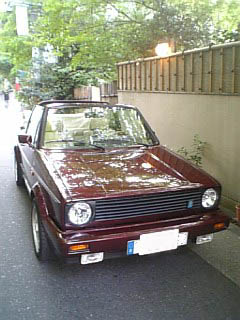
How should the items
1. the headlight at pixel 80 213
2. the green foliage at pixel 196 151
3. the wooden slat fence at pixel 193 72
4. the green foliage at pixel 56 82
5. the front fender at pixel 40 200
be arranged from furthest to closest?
the green foliage at pixel 56 82 < the green foliage at pixel 196 151 < the wooden slat fence at pixel 193 72 < the front fender at pixel 40 200 < the headlight at pixel 80 213

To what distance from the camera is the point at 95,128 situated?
168 inches

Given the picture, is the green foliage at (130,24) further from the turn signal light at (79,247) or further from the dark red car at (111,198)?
the turn signal light at (79,247)

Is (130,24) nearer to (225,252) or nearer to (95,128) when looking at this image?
(95,128)

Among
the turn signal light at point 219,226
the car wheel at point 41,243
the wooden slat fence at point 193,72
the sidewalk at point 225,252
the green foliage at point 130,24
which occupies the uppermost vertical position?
the green foliage at point 130,24

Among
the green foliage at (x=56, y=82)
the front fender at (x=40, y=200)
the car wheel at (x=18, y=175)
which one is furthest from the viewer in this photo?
the green foliage at (x=56, y=82)

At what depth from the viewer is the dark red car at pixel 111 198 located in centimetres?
277

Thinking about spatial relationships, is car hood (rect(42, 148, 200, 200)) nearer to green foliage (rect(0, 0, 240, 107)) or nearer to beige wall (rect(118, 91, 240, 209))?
beige wall (rect(118, 91, 240, 209))

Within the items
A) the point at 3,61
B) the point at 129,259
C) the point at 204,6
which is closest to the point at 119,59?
the point at 204,6

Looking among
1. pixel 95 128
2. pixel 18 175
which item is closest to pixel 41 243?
pixel 95 128

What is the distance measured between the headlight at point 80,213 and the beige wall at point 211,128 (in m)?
2.73

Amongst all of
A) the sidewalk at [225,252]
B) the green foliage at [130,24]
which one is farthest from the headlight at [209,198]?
the green foliage at [130,24]

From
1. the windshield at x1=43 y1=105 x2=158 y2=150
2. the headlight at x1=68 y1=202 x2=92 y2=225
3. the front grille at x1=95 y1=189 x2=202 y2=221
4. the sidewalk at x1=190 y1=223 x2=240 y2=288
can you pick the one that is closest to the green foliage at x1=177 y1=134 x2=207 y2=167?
the windshield at x1=43 y1=105 x2=158 y2=150

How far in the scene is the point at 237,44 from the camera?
4613mm

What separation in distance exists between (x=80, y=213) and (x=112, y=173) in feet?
2.02
